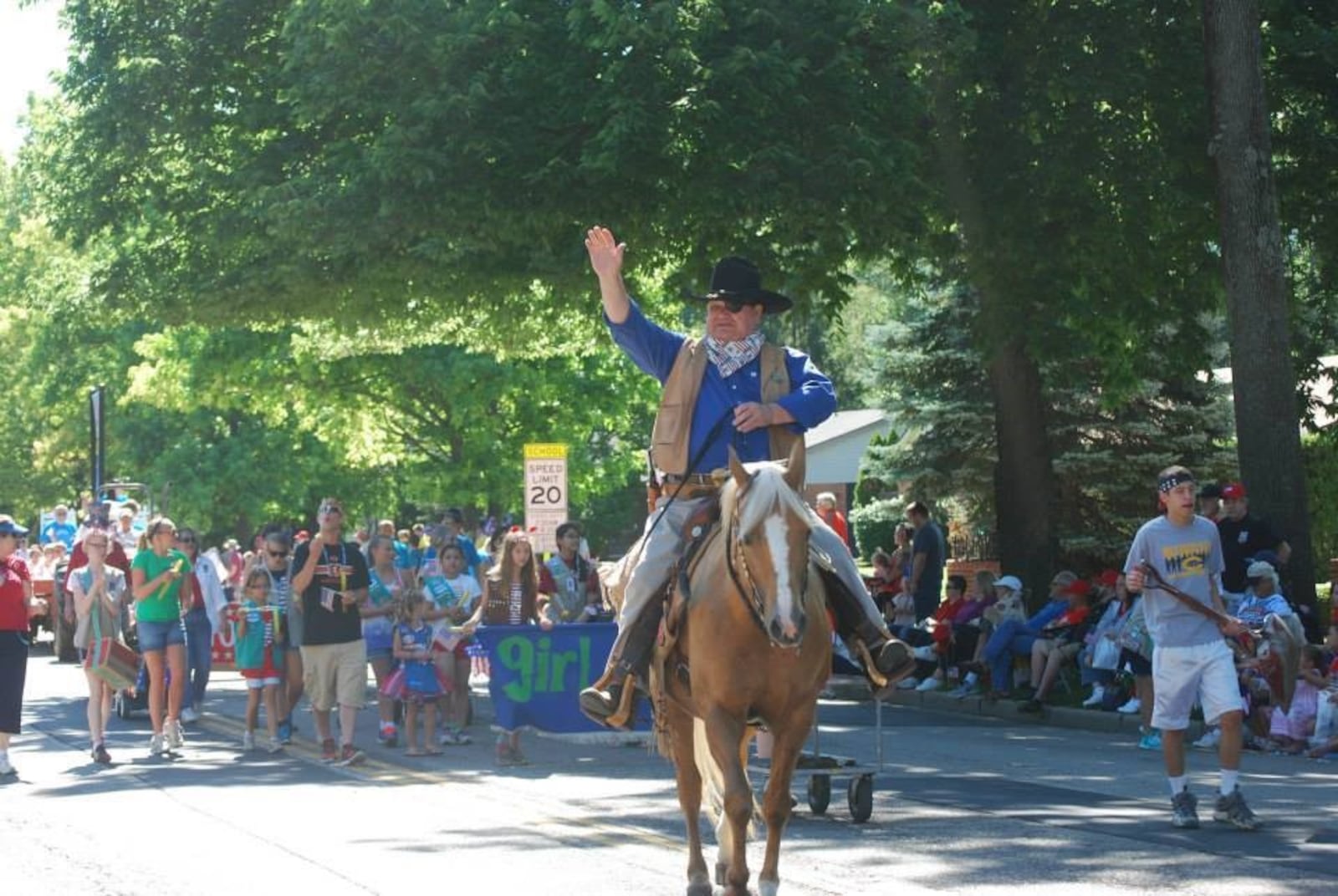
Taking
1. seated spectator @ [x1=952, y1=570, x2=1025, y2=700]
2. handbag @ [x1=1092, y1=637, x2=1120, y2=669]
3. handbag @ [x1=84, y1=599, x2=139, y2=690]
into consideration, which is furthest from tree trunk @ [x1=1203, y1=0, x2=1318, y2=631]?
handbag @ [x1=84, y1=599, x2=139, y2=690]

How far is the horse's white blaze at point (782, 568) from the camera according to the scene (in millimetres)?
8398

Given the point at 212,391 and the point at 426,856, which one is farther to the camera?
the point at 212,391

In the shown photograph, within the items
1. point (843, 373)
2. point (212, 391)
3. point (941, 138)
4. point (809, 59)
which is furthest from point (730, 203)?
point (843, 373)

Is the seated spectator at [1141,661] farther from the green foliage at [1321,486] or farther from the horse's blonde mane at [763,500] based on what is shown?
the green foliage at [1321,486]

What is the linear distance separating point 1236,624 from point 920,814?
89.2 inches

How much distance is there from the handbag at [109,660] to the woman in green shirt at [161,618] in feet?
0.60

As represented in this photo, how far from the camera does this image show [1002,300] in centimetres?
2556

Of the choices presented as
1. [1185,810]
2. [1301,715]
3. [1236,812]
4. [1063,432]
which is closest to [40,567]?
[1063,432]

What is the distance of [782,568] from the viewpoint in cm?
849

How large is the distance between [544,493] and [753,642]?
18676mm

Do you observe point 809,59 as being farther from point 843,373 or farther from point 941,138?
point 843,373

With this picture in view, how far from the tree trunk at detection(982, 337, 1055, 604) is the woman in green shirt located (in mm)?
12083

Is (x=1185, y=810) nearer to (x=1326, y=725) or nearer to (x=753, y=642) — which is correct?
(x=753, y=642)

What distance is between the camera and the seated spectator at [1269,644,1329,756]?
17.6 meters
